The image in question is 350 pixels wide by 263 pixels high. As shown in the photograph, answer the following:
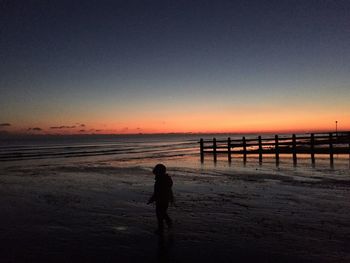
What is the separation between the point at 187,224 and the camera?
9102mm

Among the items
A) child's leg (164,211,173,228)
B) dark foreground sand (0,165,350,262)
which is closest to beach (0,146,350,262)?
dark foreground sand (0,165,350,262)

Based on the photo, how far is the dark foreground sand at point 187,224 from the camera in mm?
6910

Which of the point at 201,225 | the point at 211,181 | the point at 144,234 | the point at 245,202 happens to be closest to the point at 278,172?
the point at 211,181

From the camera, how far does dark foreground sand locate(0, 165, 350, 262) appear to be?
6910mm

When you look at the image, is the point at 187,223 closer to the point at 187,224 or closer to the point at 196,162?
the point at 187,224

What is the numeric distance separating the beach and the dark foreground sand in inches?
0.8

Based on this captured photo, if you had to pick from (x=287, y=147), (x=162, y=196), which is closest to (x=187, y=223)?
(x=162, y=196)

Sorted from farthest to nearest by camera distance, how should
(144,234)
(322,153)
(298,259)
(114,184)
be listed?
(322,153) < (114,184) < (144,234) < (298,259)

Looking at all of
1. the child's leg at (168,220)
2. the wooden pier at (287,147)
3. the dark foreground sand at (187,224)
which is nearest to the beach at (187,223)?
the dark foreground sand at (187,224)

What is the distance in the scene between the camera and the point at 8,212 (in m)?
11.0

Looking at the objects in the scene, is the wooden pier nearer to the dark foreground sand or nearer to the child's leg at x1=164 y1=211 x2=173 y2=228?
the dark foreground sand

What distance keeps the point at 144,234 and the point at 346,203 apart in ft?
21.7

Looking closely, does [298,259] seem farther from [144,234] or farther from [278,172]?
[278,172]

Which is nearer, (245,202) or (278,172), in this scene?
Result: (245,202)
